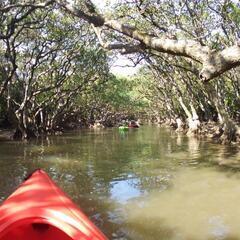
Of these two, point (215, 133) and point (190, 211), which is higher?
point (215, 133)

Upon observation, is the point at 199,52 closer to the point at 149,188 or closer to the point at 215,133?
the point at 149,188

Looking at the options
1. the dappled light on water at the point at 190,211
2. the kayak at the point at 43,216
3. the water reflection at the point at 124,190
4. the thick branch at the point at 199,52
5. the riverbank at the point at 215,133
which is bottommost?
the dappled light on water at the point at 190,211

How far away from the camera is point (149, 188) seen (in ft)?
35.4

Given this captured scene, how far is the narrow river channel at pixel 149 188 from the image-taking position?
7469 millimetres

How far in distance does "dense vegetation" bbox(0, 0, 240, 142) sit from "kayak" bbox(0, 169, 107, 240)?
7.55 feet

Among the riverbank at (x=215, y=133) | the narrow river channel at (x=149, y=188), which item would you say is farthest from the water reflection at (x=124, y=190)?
the riverbank at (x=215, y=133)

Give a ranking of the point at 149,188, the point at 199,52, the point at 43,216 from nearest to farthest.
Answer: the point at 43,216 < the point at 199,52 < the point at 149,188

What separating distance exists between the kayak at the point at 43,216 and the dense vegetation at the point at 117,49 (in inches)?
90.6

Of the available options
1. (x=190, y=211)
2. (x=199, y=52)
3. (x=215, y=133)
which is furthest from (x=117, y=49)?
(x=215, y=133)

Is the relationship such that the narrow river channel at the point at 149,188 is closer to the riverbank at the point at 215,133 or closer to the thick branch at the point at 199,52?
the thick branch at the point at 199,52

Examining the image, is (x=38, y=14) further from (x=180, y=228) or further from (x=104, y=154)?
(x=180, y=228)

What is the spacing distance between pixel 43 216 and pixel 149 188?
6.08 m

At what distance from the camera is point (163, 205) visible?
900cm

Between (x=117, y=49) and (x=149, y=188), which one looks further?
(x=149, y=188)
